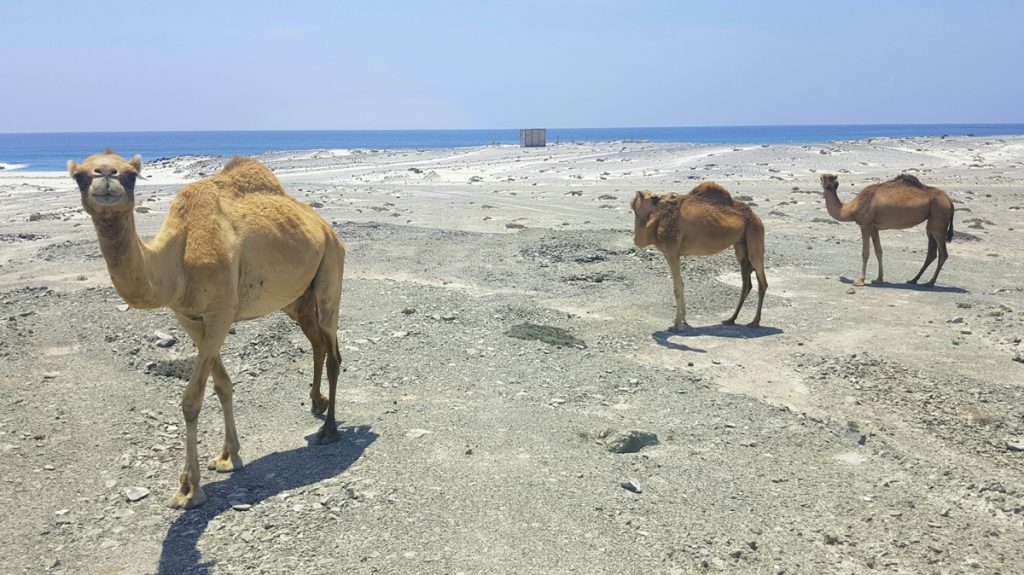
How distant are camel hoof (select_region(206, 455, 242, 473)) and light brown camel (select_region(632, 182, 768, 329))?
758cm

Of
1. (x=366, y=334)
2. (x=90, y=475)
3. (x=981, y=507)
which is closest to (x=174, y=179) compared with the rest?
(x=366, y=334)

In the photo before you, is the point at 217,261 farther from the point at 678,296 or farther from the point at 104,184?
the point at 678,296

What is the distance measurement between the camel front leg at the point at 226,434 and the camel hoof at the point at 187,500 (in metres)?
→ 0.63

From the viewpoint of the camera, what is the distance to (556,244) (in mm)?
17750

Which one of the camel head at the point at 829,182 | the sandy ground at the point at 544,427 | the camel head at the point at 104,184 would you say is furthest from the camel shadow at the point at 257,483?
the camel head at the point at 829,182

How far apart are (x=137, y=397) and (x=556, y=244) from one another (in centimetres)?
1122

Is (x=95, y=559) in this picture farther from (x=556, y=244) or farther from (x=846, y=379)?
(x=556, y=244)

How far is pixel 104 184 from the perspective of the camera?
4711 mm

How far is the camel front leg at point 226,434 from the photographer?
6.45m

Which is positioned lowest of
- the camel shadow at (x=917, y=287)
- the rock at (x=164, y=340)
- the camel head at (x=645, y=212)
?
the camel shadow at (x=917, y=287)

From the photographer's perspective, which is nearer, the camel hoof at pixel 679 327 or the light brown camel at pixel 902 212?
the camel hoof at pixel 679 327

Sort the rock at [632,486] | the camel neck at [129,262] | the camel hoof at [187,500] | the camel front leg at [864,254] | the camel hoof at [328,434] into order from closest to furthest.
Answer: the camel neck at [129,262] < the camel hoof at [187,500] < the rock at [632,486] < the camel hoof at [328,434] < the camel front leg at [864,254]

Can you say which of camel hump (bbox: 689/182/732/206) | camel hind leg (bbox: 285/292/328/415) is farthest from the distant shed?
camel hind leg (bbox: 285/292/328/415)

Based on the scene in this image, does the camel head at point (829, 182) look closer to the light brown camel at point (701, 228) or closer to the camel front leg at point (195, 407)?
the light brown camel at point (701, 228)
